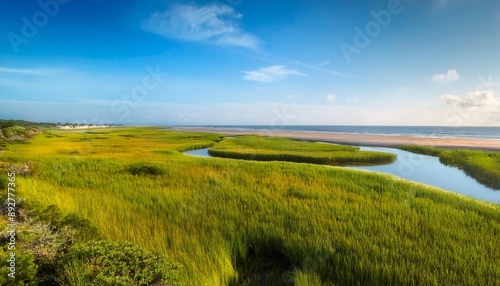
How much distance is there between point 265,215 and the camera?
24.6ft

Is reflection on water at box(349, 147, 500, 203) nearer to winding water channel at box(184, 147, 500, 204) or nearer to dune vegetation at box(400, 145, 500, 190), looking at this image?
winding water channel at box(184, 147, 500, 204)

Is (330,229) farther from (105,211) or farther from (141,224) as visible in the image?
(105,211)

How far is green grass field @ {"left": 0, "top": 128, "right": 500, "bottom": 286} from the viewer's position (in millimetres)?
4773

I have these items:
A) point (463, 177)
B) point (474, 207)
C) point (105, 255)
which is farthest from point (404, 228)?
point (463, 177)

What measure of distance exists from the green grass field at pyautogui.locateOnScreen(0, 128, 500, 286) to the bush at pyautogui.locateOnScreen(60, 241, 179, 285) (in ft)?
1.92

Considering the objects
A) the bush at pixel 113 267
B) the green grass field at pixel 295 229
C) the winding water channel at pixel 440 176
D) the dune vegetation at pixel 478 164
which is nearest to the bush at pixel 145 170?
the green grass field at pixel 295 229

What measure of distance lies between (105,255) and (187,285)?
1.38m

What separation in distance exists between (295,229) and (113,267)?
4231 millimetres

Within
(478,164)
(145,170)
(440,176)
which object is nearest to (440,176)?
(440,176)

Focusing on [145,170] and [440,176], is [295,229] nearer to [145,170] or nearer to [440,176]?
[145,170]

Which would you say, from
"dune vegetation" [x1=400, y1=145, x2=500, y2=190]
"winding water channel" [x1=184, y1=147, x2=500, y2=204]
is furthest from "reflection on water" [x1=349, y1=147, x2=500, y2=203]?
"dune vegetation" [x1=400, y1=145, x2=500, y2=190]

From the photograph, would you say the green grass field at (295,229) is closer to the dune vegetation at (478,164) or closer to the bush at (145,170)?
the bush at (145,170)

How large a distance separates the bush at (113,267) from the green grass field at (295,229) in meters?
0.58

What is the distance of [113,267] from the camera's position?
366 cm
